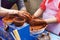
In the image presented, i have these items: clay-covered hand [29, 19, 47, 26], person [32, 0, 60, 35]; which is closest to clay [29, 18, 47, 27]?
clay-covered hand [29, 19, 47, 26]

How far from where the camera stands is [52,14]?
1.24 metres

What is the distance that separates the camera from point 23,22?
883mm

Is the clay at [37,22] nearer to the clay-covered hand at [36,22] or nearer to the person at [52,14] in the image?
the clay-covered hand at [36,22]

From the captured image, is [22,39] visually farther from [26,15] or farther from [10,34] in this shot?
[26,15]

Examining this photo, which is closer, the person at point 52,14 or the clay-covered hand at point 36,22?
the clay-covered hand at point 36,22

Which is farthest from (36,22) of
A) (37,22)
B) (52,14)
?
(52,14)

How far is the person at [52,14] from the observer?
1173mm

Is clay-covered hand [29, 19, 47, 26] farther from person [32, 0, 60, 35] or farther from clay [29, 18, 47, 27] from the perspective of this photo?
person [32, 0, 60, 35]

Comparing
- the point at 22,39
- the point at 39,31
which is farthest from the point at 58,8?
the point at 22,39

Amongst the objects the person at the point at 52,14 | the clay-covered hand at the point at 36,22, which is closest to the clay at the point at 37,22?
→ the clay-covered hand at the point at 36,22

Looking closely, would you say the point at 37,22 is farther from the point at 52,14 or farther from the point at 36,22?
the point at 52,14

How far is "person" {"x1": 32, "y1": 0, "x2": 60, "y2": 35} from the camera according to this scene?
117 centimetres

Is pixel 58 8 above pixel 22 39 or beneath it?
above

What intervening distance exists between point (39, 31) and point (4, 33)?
227 mm
